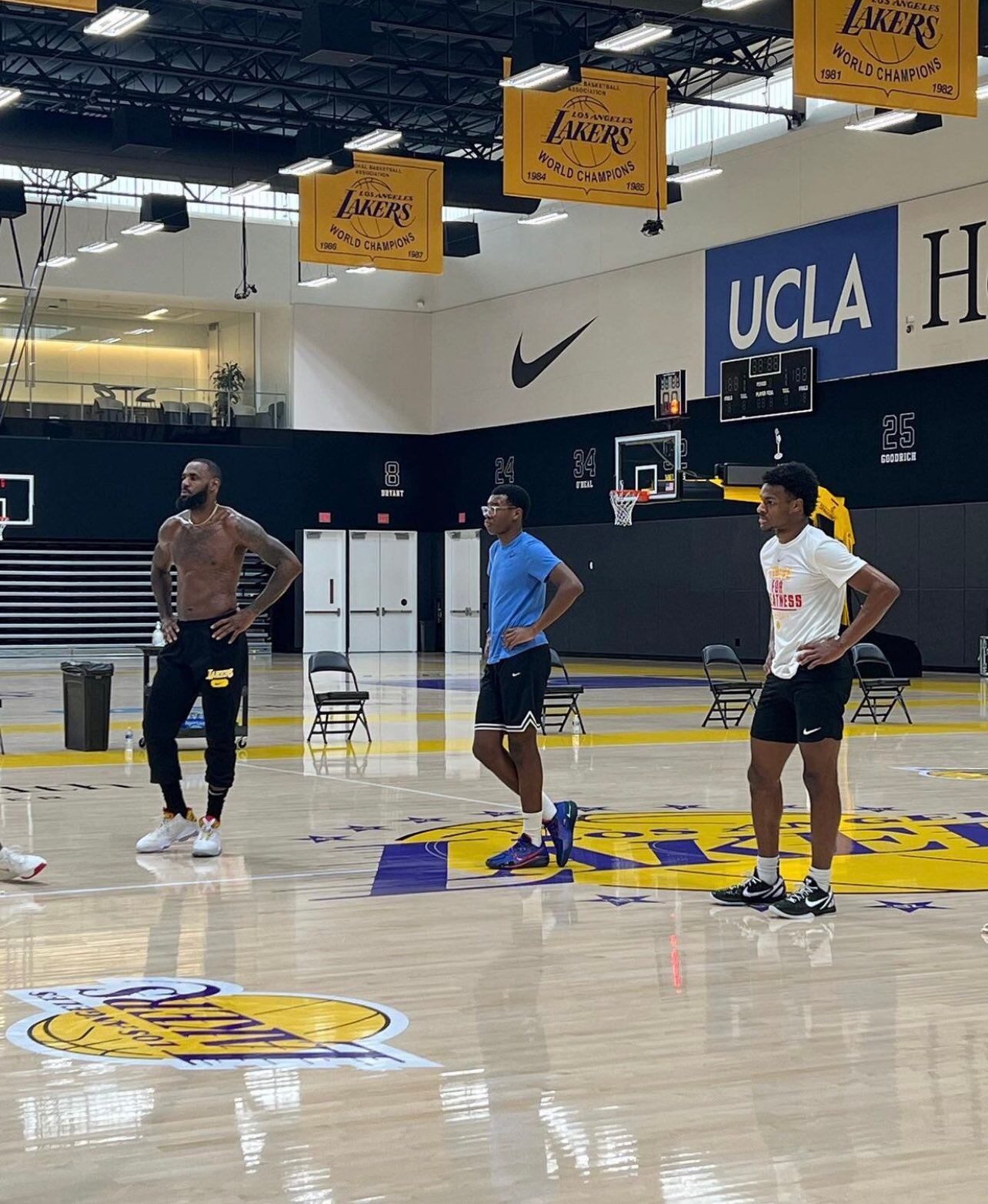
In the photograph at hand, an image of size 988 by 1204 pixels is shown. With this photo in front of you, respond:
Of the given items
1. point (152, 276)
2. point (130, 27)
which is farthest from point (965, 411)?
point (152, 276)

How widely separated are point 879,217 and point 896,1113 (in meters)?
26.5

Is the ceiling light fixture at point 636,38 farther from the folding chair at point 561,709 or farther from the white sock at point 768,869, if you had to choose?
the white sock at point 768,869

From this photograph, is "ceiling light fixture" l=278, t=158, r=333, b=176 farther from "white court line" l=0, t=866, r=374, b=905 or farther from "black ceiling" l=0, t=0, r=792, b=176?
"white court line" l=0, t=866, r=374, b=905

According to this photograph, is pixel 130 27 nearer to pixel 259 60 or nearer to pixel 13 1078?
pixel 259 60

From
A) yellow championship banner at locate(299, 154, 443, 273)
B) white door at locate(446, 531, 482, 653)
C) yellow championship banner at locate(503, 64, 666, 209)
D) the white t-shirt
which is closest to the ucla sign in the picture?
yellow championship banner at locate(299, 154, 443, 273)

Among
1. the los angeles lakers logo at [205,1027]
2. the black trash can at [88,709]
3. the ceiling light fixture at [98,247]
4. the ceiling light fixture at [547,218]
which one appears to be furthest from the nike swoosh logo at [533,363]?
the los angeles lakers logo at [205,1027]

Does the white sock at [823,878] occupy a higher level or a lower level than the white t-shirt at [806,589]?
lower

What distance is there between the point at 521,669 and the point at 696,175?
75.4 feet

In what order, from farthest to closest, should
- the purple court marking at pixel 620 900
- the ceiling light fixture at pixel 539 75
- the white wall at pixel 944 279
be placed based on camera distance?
the white wall at pixel 944 279
the ceiling light fixture at pixel 539 75
the purple court marking at pixel 620 900

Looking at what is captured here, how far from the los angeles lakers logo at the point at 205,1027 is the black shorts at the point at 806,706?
91.9 inches

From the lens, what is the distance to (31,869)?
7.64 meters

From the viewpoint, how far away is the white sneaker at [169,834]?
28.4ft

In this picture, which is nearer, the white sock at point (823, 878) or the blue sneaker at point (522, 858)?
the white sock at point (823, 878)

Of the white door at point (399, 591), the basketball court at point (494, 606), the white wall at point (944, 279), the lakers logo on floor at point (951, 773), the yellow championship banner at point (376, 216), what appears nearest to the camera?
the basketball court at point (494, 606)
